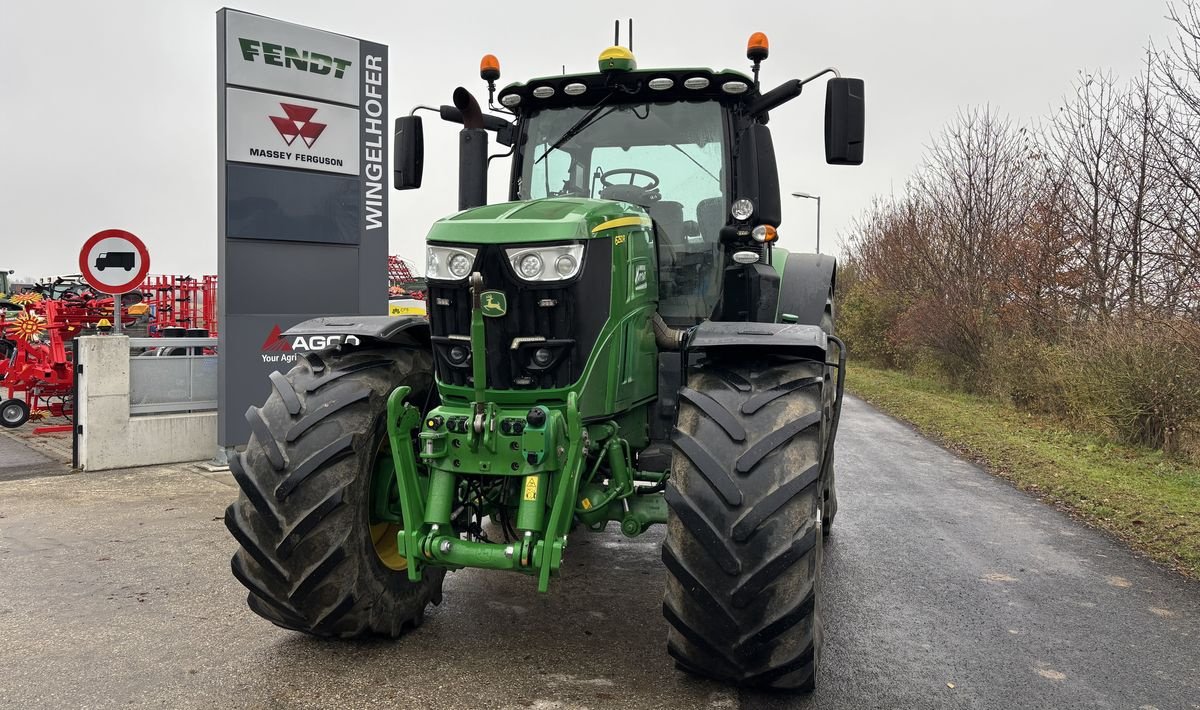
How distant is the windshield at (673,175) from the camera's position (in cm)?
502

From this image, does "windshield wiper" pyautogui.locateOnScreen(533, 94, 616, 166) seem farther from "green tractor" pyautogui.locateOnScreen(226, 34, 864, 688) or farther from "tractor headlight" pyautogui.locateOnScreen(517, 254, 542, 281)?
"tractor headlight" pyautogui.locateOnScreen(517, 254, 542, 281)

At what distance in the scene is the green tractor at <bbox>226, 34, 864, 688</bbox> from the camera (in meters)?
3.45

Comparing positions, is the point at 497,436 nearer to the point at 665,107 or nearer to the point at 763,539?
the point at 763,539

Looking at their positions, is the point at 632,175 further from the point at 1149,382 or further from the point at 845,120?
the point at 1149,382

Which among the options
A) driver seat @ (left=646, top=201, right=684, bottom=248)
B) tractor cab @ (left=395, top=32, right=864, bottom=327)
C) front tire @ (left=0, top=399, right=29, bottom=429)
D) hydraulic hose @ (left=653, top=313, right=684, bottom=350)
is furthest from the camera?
front tire @ (left=0, top=399, right=29, bottom=429)

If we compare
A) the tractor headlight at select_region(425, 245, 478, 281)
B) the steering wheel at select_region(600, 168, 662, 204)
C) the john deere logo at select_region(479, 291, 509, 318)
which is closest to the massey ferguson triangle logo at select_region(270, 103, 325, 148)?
the steering wheel at select_region(600, 168, 662, 204)

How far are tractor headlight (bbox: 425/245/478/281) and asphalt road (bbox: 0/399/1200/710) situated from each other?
1705mm

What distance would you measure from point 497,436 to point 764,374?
1.16m

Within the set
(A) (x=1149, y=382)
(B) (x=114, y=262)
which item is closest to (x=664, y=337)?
(B) (x=114, y=262)

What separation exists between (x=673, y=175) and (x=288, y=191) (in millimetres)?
5480

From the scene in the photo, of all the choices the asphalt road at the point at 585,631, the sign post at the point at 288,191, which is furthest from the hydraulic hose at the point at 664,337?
the sign post at the point at 288,191

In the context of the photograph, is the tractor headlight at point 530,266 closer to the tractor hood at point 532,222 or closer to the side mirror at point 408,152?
the tractor hood at point 532,222

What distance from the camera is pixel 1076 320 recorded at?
15023 millimetres

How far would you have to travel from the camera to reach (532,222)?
3861mm
